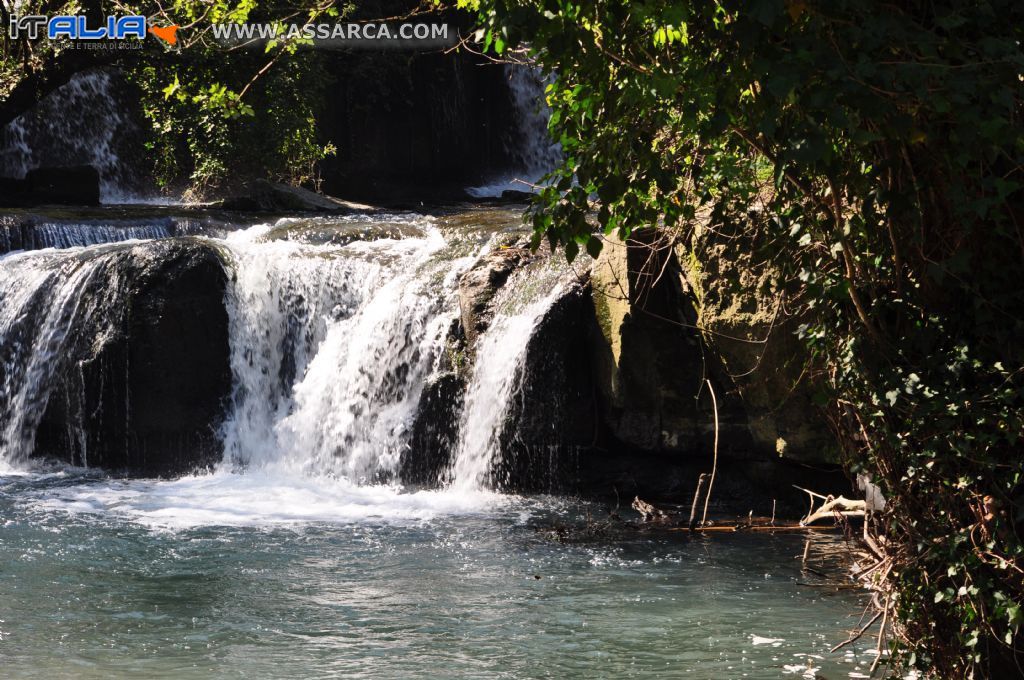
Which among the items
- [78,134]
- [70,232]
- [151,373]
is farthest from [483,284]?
[78,134]

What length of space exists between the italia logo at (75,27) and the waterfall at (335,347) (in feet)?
8.63

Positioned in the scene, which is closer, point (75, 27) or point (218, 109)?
point (75, 27)

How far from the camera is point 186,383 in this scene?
12.2m

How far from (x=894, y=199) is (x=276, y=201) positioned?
14259 mm

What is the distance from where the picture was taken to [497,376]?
10727mm

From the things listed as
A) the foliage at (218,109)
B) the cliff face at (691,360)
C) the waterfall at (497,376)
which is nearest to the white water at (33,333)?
the foliage at (218,109)

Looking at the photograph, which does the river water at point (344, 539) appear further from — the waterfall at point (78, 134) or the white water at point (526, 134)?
the white water at point (526, 134)

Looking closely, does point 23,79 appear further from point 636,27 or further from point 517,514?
point 636,27

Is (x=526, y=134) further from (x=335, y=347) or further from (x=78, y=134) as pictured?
(x=335, y=347)

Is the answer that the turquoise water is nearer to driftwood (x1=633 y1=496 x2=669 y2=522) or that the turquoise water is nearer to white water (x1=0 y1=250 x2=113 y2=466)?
A: driftwood (x1=633 y1=496 x2=669 y2=522)

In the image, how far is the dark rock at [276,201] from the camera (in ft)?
57.6

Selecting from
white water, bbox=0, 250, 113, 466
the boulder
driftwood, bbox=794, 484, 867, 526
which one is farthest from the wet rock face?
driftwood, bbox=794, 484, 867, 526

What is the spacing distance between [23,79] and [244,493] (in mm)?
6817

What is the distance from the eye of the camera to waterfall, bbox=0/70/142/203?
19797 millimetres
